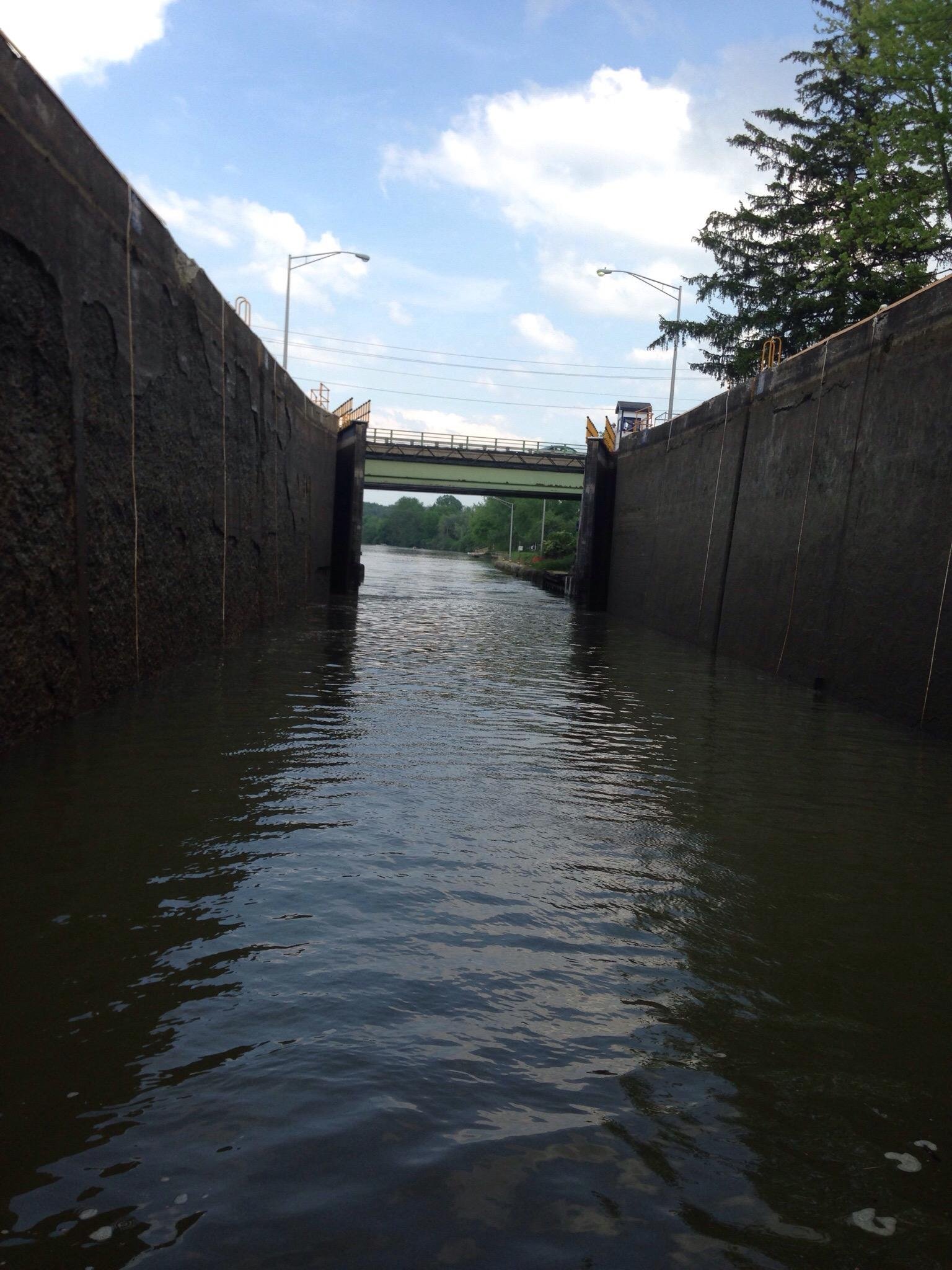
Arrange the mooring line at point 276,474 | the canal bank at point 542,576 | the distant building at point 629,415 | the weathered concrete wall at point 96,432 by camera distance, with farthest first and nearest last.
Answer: the canal bank at point 542,576
the distant building at point 629,415
the mooring line at point 276,474
the weathered concrete wall at point 96,432

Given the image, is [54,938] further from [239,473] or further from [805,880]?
[239,473]

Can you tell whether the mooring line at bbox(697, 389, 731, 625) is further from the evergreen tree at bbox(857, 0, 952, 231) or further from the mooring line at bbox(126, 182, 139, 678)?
the mooring line at bbox(126, 182, 139, 678)

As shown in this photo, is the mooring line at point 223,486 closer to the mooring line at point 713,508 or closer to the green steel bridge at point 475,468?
the mooring line at point 713,508

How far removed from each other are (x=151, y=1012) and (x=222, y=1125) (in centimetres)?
78

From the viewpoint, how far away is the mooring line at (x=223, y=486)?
45.6 feet

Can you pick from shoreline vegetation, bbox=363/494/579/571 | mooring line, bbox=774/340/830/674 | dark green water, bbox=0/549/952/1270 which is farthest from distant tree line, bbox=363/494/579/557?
dark green water, bbox=0/549/952/1270

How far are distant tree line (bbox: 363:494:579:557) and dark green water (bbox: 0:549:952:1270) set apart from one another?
52.8m

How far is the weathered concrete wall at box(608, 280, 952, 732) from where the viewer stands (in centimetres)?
1113

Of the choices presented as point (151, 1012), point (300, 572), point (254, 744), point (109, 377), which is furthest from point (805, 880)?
point (300, 572)

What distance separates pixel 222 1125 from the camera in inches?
111

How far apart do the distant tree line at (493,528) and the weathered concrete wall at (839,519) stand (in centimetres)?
3856

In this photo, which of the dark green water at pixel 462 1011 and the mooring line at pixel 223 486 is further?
the mooring line at pixel 223 486

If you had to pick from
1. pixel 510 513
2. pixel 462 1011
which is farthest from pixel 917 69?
pixel 510 513

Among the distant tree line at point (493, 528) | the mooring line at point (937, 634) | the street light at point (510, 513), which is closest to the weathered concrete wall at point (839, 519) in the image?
the mooring line at point (937, 634)
